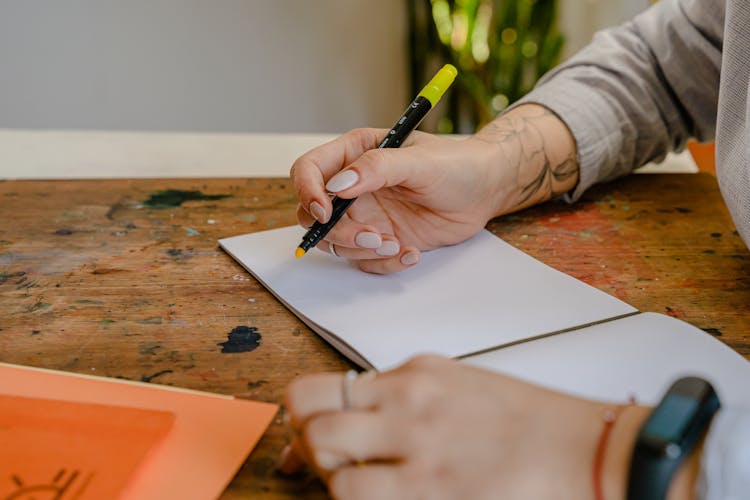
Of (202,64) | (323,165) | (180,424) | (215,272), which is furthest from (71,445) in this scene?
(202,64)

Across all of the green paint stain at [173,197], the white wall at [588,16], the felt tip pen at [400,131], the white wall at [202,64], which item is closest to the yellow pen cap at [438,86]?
the felt tip pen at [400,131]

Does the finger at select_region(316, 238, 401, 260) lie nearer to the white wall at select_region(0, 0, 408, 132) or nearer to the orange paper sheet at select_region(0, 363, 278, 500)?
the orange paper sheet at select_region(0, 363, 278, 500)

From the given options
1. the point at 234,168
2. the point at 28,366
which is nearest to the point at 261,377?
the point at 28,366

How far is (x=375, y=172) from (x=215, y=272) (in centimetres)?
19

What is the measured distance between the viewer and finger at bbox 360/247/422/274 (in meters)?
0.76

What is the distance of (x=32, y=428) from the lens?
20.1 inches

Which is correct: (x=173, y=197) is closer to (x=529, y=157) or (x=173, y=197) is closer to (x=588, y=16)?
(x=529, y=157)

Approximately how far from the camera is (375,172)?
74 cm

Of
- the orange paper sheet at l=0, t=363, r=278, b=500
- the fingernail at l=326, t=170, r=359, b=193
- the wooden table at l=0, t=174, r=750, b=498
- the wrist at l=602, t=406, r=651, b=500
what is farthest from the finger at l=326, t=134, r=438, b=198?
the wrist at l=602, t=406, r=651, b=500

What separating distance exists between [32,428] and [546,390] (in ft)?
1.10

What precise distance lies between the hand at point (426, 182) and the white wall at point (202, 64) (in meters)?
1.43

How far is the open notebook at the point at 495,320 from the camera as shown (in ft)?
1.87

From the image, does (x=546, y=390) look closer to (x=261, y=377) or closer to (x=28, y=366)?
(x=261, y=377)

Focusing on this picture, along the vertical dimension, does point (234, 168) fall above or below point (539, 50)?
above
